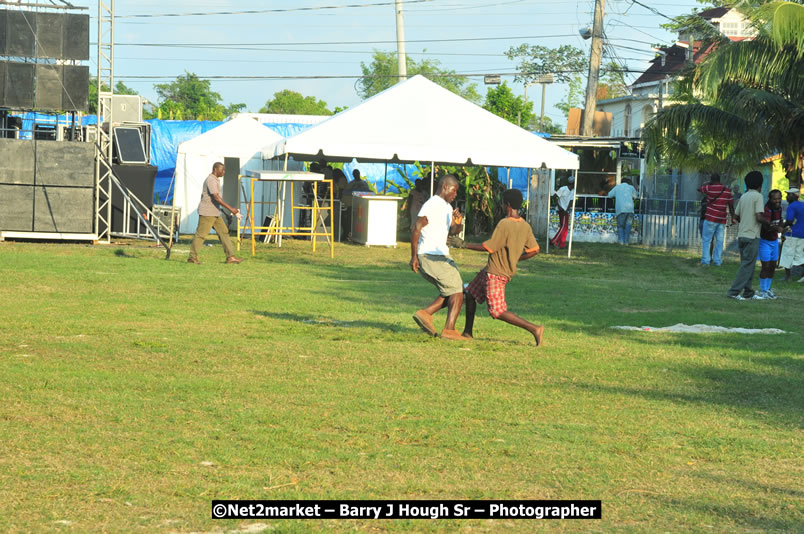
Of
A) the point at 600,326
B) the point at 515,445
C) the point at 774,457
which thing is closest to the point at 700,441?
the point at 774,457

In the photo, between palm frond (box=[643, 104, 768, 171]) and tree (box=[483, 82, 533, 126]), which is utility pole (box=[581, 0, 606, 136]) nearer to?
palm frond (box=[643, 104, 768, 171])

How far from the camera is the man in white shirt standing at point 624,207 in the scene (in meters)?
28.5

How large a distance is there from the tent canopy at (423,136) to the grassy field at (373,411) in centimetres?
770

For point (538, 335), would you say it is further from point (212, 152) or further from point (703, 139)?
point (212, 152)

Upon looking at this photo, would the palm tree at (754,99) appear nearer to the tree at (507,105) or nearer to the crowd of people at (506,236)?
the crowd of people at (506,236)

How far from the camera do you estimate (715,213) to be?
22.1m

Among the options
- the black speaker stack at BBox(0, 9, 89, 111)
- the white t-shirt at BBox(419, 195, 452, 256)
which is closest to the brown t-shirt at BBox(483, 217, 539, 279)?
the white t-shirt at BBox(419, 195, 452, 256)

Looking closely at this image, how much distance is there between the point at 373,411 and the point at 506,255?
11.3 ft

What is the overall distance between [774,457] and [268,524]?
3226mm

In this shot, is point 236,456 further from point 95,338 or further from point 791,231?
point 791,231

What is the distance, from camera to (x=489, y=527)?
4.71 metres

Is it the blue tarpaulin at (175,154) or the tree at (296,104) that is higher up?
the tree at (296,104)

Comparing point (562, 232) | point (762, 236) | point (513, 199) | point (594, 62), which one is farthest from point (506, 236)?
point (594, 62)

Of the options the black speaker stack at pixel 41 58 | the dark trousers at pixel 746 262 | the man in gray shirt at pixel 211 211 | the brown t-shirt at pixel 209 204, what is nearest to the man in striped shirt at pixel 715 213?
the dark trousers at pixel 746 262
